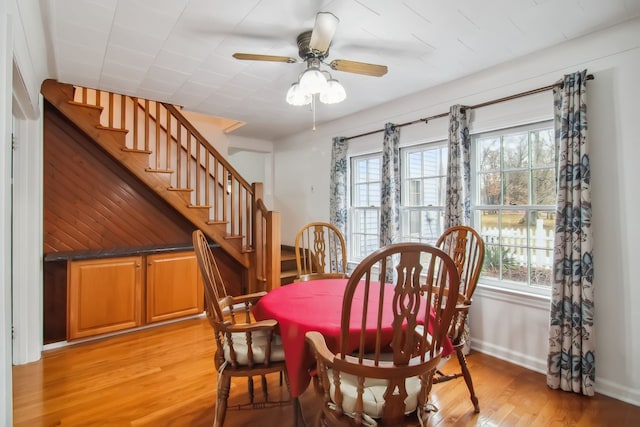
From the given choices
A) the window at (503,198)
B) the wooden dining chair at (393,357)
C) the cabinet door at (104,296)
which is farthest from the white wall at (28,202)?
the window at (503,198)

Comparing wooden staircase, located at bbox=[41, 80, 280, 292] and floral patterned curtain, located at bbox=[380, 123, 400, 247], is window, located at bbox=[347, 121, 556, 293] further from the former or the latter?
wooden staircase, located at bbox=[41, 80, 280, 292]

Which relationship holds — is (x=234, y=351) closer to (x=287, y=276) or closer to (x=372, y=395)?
(x=372, y=395)

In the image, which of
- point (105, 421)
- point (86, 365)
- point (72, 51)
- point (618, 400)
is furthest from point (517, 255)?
point (72, 51)

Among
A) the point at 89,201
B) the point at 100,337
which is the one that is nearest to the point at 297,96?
the point at 89,201

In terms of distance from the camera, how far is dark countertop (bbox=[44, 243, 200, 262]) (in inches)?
117

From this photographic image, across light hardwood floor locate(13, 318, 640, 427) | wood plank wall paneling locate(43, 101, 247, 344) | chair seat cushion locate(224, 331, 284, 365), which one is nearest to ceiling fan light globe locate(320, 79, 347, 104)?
chair seat cushion locate(224, 331, 284, 365)

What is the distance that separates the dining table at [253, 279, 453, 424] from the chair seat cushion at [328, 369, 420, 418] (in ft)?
0.51

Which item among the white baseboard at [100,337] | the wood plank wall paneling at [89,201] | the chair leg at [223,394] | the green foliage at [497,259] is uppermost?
the wood plank wall paneling at [89,201]

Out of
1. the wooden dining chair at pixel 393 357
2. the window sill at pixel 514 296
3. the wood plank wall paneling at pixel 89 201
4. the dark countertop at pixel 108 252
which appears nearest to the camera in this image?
the wooden dining chair at pixel 393 357

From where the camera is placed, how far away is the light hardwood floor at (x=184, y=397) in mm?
1945

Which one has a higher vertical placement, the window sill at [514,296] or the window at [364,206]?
the window at [364,206]

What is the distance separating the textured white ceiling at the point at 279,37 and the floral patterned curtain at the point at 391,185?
1.65 ft

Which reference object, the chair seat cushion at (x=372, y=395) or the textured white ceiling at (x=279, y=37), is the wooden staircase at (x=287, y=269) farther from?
the chair seat cushion at (x=372, y=395)

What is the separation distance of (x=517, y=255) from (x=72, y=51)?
4.03 m
